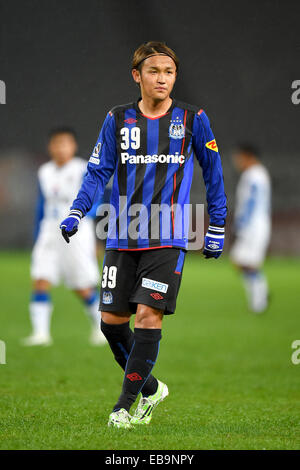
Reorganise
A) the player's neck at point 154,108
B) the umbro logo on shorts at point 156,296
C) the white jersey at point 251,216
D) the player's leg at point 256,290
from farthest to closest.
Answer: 1. the white jersey at point 251,216
2. the player's leg at point 256,290
3. the player's neck at point 154,108
4. the umbro logo on shorts at point 156,296

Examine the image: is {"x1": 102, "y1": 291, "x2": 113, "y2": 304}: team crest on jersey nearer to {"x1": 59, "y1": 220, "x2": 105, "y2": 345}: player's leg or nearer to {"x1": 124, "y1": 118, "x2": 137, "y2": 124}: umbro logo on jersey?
{"x1": 124, "y1": 118, "x2": 137, "y2": 124}: umbro logo on jersey

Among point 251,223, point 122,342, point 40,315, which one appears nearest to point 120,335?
point 122,342

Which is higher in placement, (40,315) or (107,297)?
(107,297)

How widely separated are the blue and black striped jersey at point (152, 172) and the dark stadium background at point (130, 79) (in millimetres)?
3049

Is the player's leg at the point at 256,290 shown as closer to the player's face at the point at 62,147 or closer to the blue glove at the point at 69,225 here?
the player's face at the point at 62,147

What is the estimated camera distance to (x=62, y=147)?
9008 millimetres

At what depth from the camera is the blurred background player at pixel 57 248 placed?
8.93 meters

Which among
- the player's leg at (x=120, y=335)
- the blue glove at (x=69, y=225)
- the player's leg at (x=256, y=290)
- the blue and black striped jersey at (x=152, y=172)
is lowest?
the player's leg at (x=256, y=290)

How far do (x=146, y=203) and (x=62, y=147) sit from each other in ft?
15.2

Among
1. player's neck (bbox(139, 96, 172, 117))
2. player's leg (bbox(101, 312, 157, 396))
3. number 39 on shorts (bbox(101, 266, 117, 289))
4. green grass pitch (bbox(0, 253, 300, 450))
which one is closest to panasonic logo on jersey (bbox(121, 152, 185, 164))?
player's neck (bbox(139, 96, 172, 117))

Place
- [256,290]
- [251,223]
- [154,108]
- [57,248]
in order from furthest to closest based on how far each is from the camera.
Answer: [251,223], [256,290], [57,248], [154,108]

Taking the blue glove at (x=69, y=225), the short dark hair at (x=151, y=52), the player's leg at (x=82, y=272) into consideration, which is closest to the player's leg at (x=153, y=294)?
the blue glove at (x=69, y=225)

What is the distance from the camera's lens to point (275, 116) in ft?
75.9

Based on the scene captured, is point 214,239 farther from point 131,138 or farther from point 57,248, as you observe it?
point 57,248
